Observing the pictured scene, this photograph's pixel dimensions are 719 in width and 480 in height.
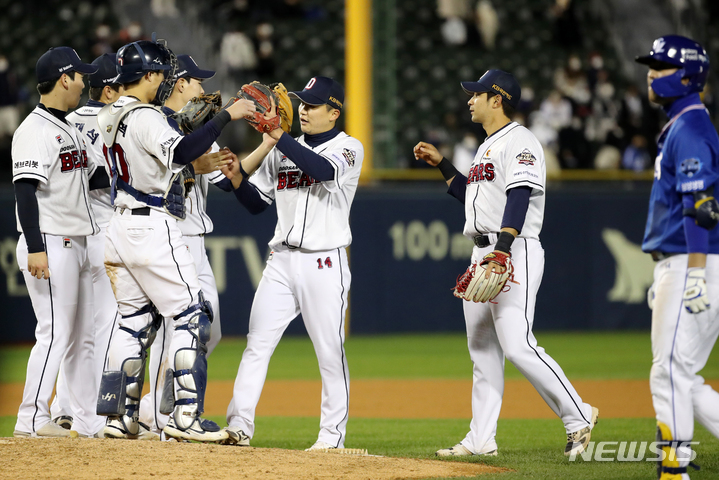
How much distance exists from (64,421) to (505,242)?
2.98m

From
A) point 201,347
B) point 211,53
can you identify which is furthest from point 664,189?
point 211,53

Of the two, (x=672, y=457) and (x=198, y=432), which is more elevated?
(x=672, y=457)

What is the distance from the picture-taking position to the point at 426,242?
1230 centimetres

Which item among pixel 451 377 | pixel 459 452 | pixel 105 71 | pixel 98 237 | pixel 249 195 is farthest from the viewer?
pixel 451 377

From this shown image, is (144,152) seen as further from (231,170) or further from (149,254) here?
(231,170)

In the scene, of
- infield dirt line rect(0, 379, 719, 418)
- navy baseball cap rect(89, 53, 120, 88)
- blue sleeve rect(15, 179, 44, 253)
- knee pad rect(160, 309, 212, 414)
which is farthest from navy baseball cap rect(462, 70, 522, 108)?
infield dirt line rect(0, 379, 719, 418)

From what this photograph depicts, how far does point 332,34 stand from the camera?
17062 millimetres

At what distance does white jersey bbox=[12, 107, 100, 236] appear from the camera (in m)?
5.13

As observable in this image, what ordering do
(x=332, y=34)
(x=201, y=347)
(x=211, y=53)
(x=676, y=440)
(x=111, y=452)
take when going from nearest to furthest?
(x=676, y=440)
(x=111, y=452)
(x=201, y=347)
(x=211, y=53)
(x=332, y=34)

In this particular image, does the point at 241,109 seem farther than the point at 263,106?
No

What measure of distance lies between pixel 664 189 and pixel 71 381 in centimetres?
362

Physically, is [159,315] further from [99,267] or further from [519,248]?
[519,248]

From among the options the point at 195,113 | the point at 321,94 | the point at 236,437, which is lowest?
the point at 236,437

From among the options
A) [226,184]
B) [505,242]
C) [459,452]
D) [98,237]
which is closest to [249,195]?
[226,184]
